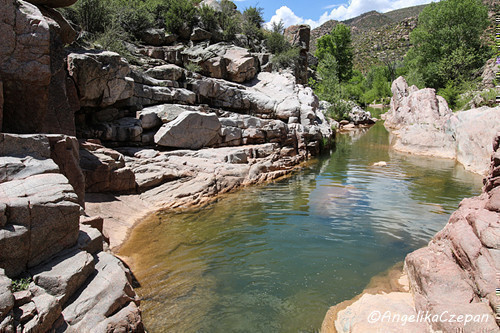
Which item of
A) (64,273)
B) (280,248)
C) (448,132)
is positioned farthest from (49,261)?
(448,132)

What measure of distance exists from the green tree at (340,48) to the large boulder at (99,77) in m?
47.5

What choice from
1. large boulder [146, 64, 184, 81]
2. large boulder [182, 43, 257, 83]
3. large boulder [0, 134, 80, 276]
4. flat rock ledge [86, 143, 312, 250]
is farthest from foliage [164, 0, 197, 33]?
large boulder [0, 134, 80, 276]

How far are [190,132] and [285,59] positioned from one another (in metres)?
18.0

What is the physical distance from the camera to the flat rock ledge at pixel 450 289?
14.1 feet

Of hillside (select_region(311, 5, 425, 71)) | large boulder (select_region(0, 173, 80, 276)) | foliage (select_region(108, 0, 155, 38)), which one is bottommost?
large boulder (select_region(0, 173, 80, 276))

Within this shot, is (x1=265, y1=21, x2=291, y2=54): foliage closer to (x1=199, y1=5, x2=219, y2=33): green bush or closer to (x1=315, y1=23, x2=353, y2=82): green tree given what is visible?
(x1=199, y1=5, x2=219, y2=33): green bush

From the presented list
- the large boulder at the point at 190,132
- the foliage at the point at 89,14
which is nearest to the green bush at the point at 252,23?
the foliage at the point at 89,14

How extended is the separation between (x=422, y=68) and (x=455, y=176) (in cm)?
3103

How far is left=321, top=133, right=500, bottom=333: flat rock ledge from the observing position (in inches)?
170

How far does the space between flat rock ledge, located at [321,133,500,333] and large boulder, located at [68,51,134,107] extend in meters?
12.2

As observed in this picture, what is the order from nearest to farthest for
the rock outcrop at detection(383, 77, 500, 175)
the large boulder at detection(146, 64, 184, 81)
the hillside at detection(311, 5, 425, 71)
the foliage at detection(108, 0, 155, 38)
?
1. the rock outcrop at detection(383, 77, 500, 175)
2. the large boulder at detection(146, 64, 184, 81)
3. the foliage at detection(108, 0, 155, 38)
4. the hillside at detection(311, 5, 425, 71)

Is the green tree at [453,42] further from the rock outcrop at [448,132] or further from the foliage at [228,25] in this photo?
the foliage at [228,25]

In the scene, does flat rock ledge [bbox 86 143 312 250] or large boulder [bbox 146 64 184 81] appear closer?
flat rock ledge [bbox 86 143 312 250]

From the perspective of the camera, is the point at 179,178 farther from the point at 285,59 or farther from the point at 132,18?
the point at 285,59
